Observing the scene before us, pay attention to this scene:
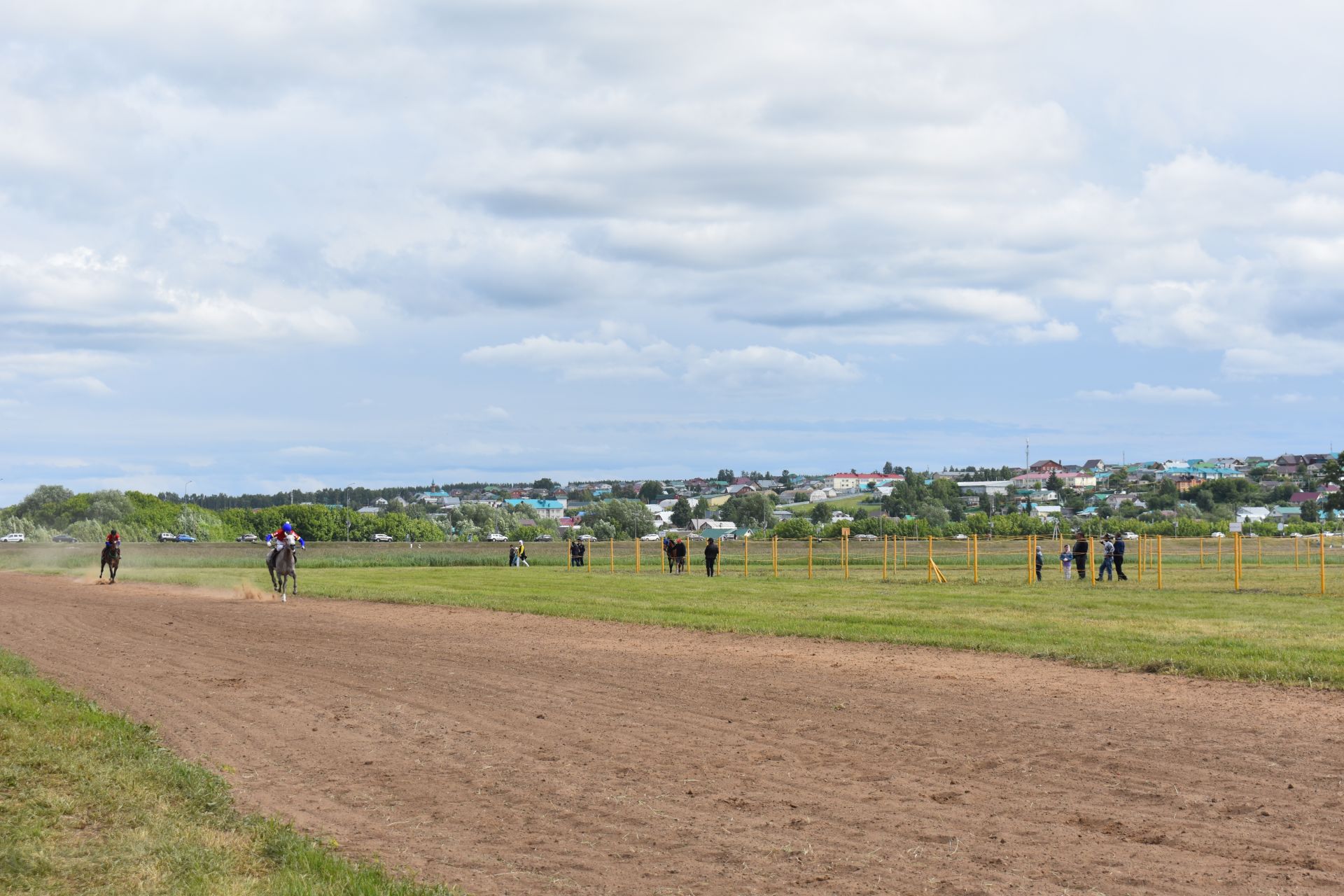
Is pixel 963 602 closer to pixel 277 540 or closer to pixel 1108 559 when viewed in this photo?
pixel 1108 559

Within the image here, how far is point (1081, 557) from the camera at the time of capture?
4203cm

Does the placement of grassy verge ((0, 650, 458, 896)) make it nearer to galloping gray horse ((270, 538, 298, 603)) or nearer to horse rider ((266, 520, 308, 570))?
galloping gray horse ((270, 538, 298, 603))

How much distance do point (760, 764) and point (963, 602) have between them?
2047cm

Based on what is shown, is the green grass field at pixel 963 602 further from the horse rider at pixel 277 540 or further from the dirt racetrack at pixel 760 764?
the dirt racetrack at pixel 760 764

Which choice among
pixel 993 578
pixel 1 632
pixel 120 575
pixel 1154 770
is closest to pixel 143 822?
pixel 1154 770

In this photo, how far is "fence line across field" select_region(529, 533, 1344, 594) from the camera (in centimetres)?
4225

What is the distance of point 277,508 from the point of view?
164375 mm

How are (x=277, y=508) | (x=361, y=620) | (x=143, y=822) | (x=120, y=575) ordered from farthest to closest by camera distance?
(x=277, y=508) → (x=120, y=575) → (x=361, y=620) → (x=143, y=822)

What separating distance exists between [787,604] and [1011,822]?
20.7m

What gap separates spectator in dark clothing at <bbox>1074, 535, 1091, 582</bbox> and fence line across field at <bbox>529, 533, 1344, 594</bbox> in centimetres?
17

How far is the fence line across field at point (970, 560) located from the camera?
42.2 metres

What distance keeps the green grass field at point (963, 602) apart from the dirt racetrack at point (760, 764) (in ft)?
7.50

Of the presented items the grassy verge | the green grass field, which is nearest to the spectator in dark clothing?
the green grass field

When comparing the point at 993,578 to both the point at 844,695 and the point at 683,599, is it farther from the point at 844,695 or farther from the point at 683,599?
the point at 844,695
